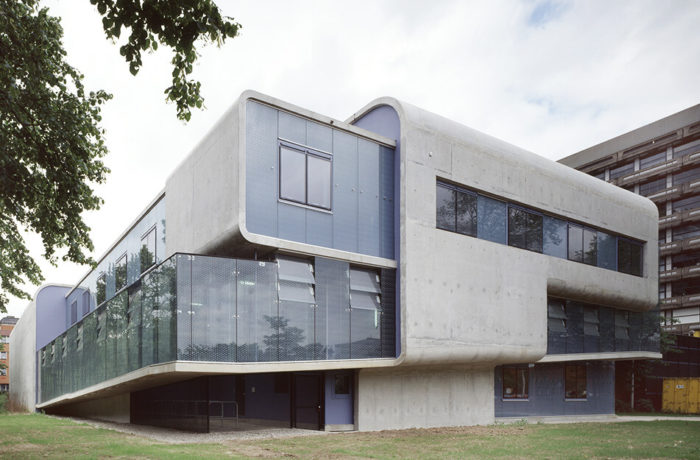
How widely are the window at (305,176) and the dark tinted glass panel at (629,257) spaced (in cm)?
1699

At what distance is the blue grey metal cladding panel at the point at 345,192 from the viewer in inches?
749

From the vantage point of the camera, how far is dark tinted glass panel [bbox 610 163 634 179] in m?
68.0

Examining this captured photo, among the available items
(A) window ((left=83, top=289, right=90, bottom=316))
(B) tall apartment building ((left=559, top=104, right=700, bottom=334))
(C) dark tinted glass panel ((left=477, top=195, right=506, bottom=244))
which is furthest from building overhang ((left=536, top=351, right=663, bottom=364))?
(B) tall apartment building ((left=559, top=104, right=700, bottom=334))

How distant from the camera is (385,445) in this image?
625 inches

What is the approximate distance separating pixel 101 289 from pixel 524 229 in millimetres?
20432

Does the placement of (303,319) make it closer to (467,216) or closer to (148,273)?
(148,273)

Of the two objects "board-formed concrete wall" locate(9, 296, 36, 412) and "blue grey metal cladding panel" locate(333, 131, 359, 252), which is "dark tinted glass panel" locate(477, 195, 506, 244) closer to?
"blue grey metal cladding panel" locate(333, 131, 359, 252)

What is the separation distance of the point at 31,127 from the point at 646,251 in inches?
1066

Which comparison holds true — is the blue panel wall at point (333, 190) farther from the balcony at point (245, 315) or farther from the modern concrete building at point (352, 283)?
the balcony at point (245, 315)

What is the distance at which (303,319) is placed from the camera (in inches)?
689

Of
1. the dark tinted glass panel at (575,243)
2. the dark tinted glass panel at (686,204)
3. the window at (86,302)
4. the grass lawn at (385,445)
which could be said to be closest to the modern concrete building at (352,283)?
the dark tinted glass panel at (575,243)

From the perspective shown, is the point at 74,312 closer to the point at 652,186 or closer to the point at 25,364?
the point at 25,364

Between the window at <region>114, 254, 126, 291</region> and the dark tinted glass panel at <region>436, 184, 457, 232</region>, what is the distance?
47.5 feet


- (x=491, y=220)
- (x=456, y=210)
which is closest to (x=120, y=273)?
(x=456, y=210)
